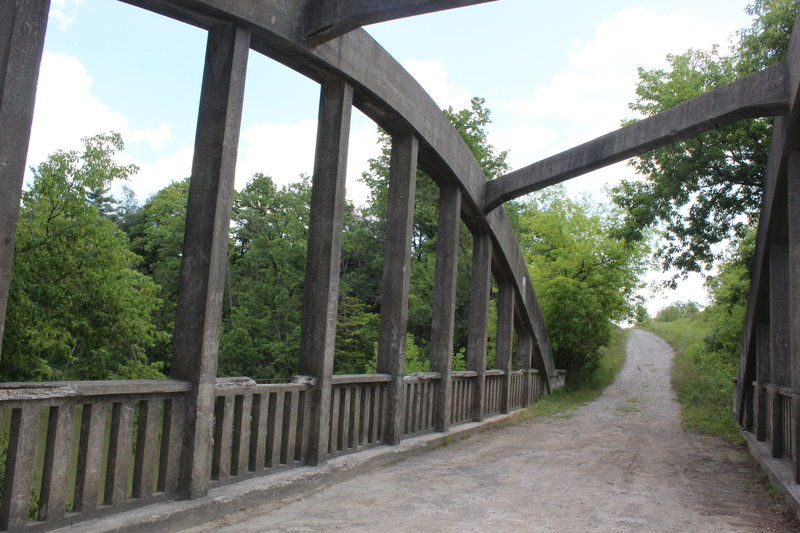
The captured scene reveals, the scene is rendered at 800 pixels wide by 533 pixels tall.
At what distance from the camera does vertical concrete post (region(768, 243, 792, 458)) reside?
6785 mm

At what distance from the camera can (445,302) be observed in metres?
8.19

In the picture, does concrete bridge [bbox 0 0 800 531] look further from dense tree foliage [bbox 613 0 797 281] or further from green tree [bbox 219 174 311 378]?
green tree [bbox 219 174 311 378]

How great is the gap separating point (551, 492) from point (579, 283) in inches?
487

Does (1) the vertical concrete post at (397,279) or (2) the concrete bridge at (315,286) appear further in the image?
(1) the vertical concrete post at (397,279)

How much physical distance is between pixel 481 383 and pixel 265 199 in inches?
817

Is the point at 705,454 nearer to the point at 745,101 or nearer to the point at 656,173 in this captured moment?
the point at 745,101

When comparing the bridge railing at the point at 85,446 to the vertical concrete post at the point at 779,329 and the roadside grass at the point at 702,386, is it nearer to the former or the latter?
the vertical concrete post at the point at 779,329

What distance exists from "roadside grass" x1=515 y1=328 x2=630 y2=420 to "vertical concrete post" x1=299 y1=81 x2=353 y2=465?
6.45 m

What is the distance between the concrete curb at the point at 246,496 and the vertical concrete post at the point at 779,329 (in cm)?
393

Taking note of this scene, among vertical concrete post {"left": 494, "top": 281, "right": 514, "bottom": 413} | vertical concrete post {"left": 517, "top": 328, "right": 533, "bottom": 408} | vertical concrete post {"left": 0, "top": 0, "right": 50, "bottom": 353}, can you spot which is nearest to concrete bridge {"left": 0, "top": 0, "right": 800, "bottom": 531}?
vertical concrete post {"left": 0, "top": 0, "right": 50, "bottom": 353}

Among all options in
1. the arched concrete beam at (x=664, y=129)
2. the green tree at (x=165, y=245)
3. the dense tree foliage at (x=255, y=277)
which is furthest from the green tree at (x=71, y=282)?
the arched concrete beam at (x=664, y=129)

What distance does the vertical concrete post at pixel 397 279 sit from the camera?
658 centimetres

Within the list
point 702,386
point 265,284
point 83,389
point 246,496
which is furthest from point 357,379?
point 265,284

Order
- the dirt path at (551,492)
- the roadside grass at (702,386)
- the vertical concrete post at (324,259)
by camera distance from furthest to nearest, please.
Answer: the roadside grass at (702,386) → the vertical concrete post at (324,259) → the dirt path at (551,492)
